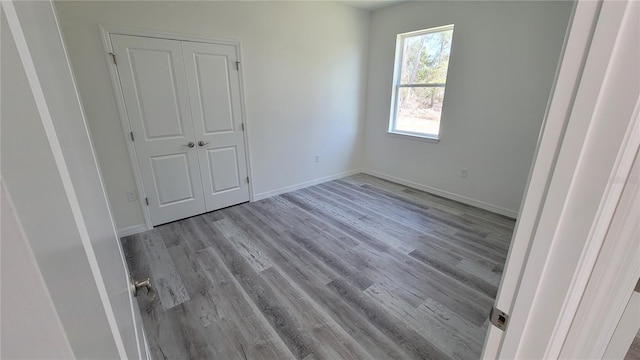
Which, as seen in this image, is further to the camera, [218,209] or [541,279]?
[218,209]

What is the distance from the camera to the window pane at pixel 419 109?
3.82 m

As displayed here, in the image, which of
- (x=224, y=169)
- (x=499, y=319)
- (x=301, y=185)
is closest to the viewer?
(x=499, y=319)

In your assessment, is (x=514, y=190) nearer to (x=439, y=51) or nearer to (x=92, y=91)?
(x=439, y=51)

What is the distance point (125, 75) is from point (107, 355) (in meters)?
2.93

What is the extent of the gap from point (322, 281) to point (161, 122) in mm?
2267

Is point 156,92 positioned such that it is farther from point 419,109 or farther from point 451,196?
point 451,196

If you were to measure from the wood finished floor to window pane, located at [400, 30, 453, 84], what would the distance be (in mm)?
1853

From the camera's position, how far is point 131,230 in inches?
112

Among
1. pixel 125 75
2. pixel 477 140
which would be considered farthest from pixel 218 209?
pixel 477 140

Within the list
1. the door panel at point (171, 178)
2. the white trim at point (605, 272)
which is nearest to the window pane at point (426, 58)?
the door panel at point (171, 178)

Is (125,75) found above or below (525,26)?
below

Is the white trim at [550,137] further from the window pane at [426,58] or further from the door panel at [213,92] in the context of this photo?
the window pane at [426,58]

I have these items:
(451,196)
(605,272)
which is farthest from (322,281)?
(451,196)

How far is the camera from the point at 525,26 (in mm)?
2799
